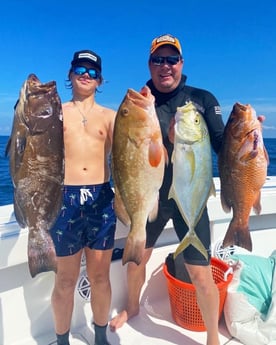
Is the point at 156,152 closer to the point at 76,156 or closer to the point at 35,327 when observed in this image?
the point at 76,156

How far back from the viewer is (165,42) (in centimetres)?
260

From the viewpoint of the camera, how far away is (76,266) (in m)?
2.66

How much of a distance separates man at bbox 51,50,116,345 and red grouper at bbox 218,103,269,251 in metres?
0.98

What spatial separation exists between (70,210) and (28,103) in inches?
36.0

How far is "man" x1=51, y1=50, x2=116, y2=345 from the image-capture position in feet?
8.45

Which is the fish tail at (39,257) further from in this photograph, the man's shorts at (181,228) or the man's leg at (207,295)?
the man's leg at (207,295)

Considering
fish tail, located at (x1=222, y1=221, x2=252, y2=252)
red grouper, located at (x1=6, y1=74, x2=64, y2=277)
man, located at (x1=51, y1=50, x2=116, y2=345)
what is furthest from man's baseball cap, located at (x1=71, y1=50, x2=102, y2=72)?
fish tail, located at (x1=222, y1=221, x2=252, y2=252)

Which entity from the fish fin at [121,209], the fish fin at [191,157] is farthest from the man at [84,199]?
the fish fin at [191,157]

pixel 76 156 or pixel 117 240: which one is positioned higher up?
pixel 76 156

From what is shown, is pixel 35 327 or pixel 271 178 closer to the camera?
pixel 35 327

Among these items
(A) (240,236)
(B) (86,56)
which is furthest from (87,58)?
(A) (240,236)

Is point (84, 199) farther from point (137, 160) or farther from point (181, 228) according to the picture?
point (181, 228)

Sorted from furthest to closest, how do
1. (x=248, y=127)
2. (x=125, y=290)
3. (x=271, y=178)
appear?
(x=271, y=178) → (x=125, y=290) → (x=248, y=127)

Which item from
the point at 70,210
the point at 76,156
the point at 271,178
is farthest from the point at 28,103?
the point at 271,178
